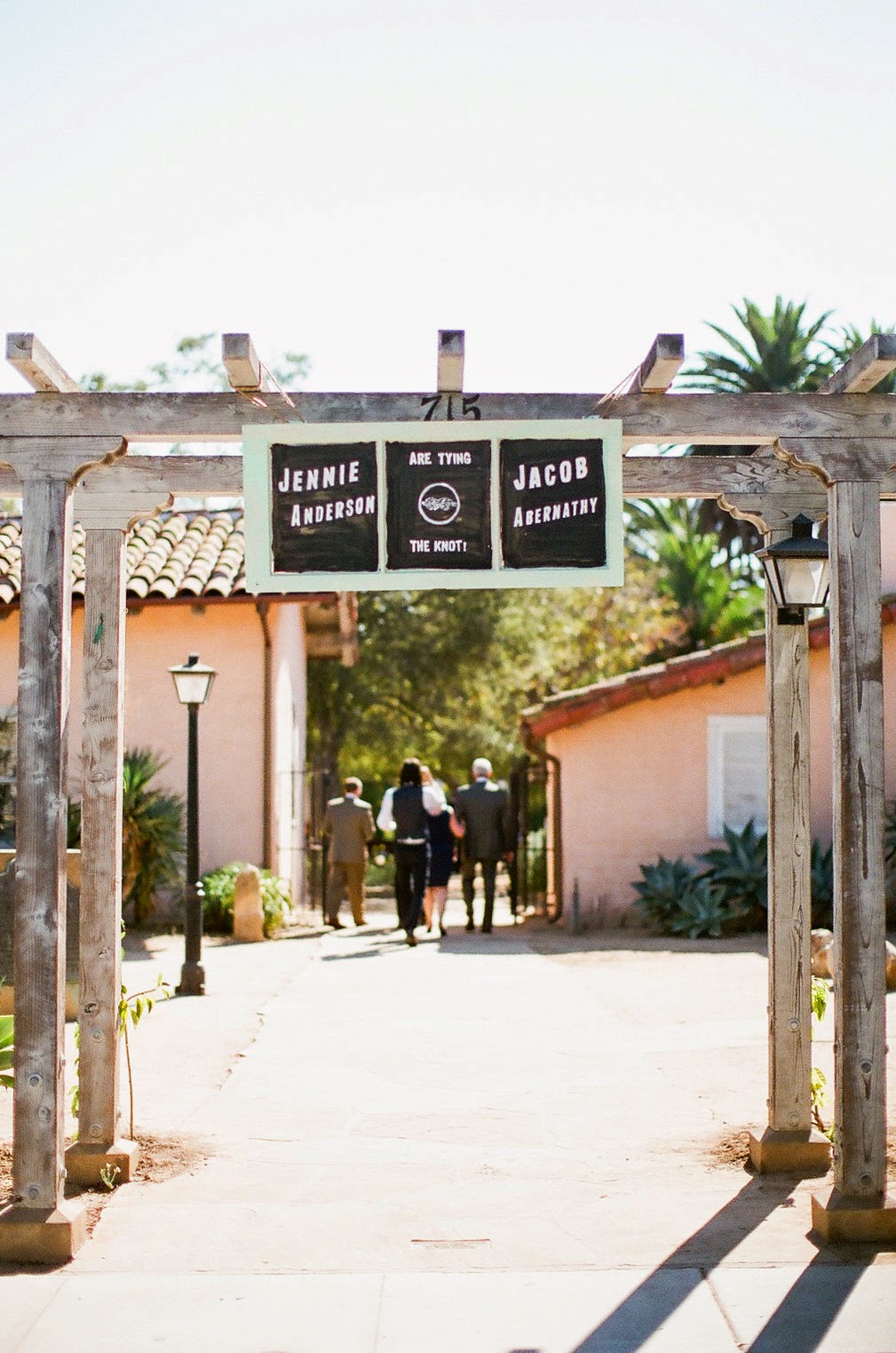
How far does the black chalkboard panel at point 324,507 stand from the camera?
218 inches

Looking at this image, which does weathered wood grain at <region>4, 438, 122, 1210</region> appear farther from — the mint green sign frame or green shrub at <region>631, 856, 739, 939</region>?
green shrub at <region>631, 856, 739, 939</region>

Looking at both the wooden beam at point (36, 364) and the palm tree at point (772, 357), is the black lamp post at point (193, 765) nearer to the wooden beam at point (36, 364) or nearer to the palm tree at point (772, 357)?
the wooden beam at point (36, 364)

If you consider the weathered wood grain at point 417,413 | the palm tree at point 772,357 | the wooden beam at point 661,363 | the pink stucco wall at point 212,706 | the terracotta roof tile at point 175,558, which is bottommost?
the pink stucco wall at point 212,706

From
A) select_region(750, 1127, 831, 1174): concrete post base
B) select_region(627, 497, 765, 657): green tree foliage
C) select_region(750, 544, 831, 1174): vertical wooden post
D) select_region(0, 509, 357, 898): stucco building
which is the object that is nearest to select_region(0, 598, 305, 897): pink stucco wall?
select_region(0, 509, 357, 898): stucco building

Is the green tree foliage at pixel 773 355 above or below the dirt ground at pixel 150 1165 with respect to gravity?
above

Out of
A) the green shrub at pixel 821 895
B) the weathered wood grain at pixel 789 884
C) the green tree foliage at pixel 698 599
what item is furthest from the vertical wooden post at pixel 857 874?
the green tree foliage at pixel 698 599

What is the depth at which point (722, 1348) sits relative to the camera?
432 centimetres

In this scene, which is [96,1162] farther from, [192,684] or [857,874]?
[192,684]

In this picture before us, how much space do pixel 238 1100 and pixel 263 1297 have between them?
311 centimetres

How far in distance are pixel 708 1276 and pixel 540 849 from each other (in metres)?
17.5

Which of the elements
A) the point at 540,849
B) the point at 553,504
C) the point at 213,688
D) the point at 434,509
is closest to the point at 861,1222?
the point at 553,504

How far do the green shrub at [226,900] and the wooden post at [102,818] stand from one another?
9663 millimetres

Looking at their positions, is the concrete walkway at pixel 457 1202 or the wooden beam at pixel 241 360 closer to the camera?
the concrete walkway at pixel 457 1202

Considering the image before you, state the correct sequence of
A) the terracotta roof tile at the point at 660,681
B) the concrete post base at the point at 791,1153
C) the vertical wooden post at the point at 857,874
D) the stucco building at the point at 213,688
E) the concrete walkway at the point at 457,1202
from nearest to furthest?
the concrete walkway at the point at 457,1202 → the vertical wooden post at the point at 857,874 → the concrete post base at the point at 791,1153 → the stucco building at the point at 213,688 → the terracotta roof tile at the point at 660,681
